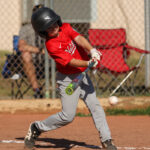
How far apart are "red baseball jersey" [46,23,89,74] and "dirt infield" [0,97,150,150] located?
0.94 meters

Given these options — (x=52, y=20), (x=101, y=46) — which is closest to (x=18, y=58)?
(x=101, y=46)

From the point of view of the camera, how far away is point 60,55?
4.83m

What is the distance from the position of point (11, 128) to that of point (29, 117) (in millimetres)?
858

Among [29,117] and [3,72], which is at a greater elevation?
[3,72]

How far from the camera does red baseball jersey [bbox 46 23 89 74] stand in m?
4.84

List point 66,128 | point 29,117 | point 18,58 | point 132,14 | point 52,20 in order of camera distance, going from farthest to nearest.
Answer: point 132,14, point 18,58, point 29,117, point 66,128, point 52,20

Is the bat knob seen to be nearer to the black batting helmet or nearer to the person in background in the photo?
the black batting helmet

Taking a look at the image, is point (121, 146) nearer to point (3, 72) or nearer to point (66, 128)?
point (66, 128)

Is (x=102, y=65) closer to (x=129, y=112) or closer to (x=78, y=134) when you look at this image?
(x=129, y=112)

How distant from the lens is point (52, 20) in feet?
15.8

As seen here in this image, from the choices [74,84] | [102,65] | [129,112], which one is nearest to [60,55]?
[74,84]

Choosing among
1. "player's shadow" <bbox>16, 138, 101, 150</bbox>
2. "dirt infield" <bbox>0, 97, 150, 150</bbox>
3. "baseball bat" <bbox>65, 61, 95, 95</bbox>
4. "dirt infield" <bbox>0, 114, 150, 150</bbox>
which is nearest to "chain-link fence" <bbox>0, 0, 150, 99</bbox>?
"dirt infield" <bbox>0, 97, 150, 150</bbox>

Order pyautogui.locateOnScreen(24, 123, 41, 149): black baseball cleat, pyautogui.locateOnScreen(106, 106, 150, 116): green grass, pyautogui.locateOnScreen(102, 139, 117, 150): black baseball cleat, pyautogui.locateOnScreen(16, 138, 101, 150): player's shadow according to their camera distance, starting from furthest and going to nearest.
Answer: pyautogui.locateOnScreen(106, 106, 150, 116): green grass < pyautogui.locateOnScreen(16, 138, 101, 150): player's shadow < pyautogui.locateOnScreen(24, 123, 41, 149): black baseball cleat < pyautogui.locateOnScreen(102, 139, 117, 150): black baseball cleat

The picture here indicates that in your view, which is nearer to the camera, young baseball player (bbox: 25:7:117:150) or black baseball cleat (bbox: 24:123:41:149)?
young baseball player (bbox: 25:7:117:150)
